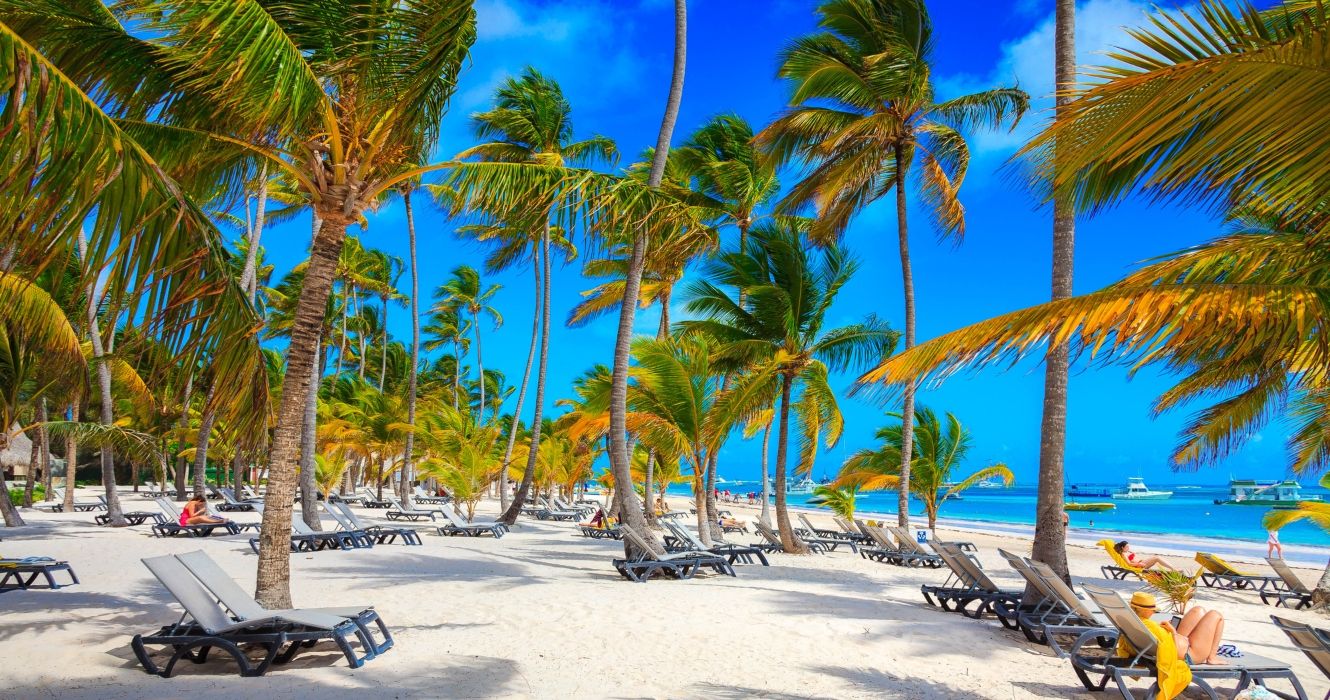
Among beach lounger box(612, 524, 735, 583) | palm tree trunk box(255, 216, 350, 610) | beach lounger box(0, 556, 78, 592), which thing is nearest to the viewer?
palm tree trunk box(255, 216, 350, 610)

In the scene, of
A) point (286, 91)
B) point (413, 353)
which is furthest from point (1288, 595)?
point (413, 353)

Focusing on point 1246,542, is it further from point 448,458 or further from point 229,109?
point 229,109

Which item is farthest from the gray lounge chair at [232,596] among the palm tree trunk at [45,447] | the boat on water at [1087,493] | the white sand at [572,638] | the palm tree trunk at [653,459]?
the boat on water at [1087,493]

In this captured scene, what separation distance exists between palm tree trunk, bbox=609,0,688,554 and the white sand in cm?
110

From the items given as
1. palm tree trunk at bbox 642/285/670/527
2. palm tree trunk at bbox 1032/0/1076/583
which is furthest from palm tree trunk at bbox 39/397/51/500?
palm tree trunk at bbox 1032/0/1076/583

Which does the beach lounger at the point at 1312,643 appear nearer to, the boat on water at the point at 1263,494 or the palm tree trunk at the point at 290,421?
the palm tree trunk at the point at 290,421

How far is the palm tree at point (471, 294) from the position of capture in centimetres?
3834

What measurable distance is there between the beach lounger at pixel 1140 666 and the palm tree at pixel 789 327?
29.0 feet

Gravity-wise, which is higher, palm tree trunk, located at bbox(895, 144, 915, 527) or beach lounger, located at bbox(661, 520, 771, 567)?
palm tree trunk, located at bbox(895, 144, 915, 527)

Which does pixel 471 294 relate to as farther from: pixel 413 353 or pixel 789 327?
pixel 789 327

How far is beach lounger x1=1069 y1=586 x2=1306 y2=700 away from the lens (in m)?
4.98

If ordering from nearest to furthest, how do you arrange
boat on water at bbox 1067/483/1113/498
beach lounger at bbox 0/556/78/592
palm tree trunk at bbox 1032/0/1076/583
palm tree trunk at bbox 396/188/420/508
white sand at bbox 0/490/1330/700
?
white sand at bbox 0/490/1330/700 < palm tree trunk at bbox 1032/0/1076/583 < beach lounger at bbox 0/556/78/592 < palm tree trunk at bbox 396/188/420/508 < boat on water at bbox 1067/483/1113/498

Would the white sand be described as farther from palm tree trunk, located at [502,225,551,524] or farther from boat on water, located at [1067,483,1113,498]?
boat on water, located at [1067,483,1113,498]

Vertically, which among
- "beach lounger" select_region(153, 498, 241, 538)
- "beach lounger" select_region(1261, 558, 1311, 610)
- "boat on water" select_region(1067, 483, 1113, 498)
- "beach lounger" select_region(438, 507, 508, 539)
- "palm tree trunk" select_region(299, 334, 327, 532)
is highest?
"palm tree trunk" select_region(299, 334, 327, 532)
